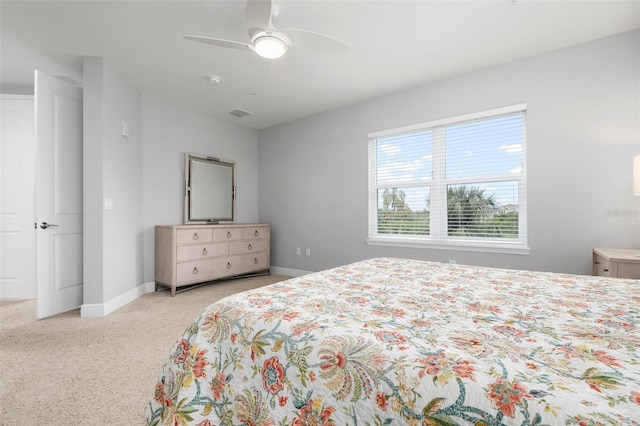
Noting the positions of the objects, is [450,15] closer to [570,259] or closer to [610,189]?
[610,189]

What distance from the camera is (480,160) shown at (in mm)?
3320

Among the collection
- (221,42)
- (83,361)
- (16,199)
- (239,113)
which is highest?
(239,113)

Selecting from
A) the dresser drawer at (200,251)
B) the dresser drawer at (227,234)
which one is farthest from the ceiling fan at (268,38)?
the dresser drawer at (227,234)

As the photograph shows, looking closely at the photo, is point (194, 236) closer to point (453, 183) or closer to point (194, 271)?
point (194, 271)

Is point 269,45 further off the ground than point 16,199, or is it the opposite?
point 269,45

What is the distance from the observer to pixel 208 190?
456cm

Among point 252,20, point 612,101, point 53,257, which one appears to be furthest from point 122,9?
point 612,101

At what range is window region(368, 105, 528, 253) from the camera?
10.3 ft

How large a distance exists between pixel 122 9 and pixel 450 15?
244cm

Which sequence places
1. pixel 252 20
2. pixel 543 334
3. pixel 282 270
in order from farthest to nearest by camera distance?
pixel 282 270, pixel 252 20, pixel 543 334

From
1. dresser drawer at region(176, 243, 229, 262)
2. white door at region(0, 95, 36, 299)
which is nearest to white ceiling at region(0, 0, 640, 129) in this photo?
white door at region(0, 95, 36, 299)

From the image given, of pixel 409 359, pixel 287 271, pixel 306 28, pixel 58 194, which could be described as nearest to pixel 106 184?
pixel 58 194

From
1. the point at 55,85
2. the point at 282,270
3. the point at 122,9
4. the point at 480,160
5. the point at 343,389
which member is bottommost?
the point at 282,270

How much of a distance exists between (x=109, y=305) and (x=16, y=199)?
1.91m
